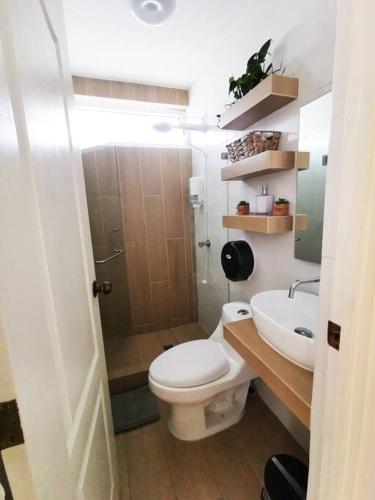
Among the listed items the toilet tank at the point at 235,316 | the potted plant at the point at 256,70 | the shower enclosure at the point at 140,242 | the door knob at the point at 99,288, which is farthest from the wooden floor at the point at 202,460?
the potted plant at the point at 256,70

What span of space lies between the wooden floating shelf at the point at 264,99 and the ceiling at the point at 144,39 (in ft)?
2.07

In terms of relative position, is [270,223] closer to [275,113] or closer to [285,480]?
[275,113]

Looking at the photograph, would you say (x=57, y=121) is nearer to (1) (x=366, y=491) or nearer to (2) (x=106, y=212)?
(1) (x=366, y=491)

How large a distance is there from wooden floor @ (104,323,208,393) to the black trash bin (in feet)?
3.61

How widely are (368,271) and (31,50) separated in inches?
33.8

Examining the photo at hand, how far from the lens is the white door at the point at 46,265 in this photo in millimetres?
372

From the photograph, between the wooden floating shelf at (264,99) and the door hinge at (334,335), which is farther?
the wooden floating shelf at (264,99)

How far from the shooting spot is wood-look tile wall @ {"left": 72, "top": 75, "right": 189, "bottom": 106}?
2027mm

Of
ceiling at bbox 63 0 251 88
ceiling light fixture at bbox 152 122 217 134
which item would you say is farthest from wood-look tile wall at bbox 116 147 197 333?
ceiling at bbox 63 0 251 88

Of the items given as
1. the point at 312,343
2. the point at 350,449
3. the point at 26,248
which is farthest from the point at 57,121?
the point at 350,449

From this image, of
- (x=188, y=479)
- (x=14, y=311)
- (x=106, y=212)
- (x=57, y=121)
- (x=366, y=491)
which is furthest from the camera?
(x=106, y=212)

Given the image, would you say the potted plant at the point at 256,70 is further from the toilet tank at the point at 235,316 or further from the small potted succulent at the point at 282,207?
the toilet tank at the point at 235,316

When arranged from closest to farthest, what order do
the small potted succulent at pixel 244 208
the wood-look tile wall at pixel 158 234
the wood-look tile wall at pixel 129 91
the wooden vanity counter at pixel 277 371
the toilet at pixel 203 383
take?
the wooden vanity counter at pixel 277 371 < the toilet at pixel 203 383 < the small potted succulent at pixel 244 208 < the wood-look tile wall at pixel 129 91 < the wood-look tile wall at pixel 158 234

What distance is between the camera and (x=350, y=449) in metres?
0.55
